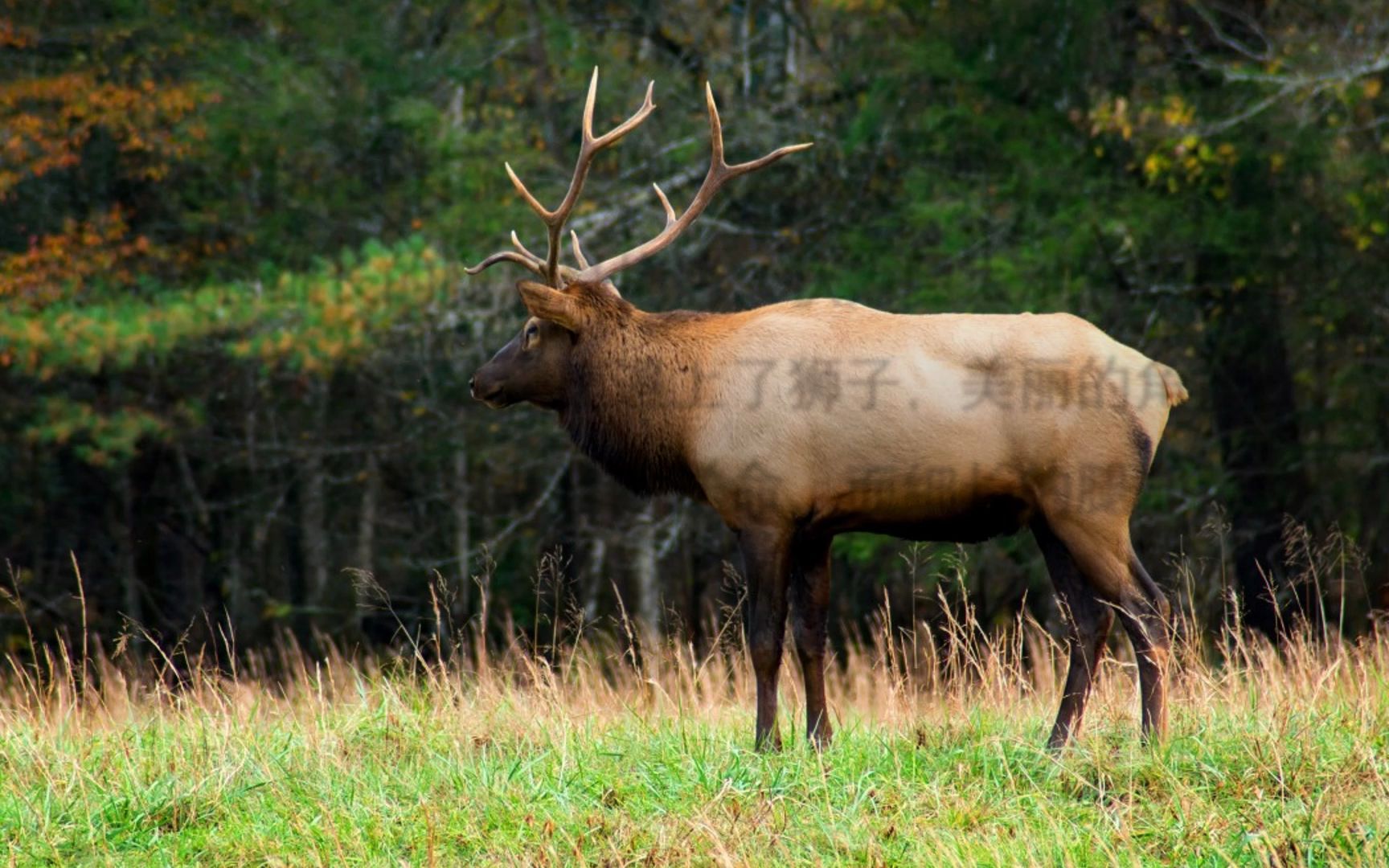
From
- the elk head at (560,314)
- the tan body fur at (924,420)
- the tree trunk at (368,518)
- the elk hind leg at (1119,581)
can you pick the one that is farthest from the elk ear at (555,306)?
the tree trunk at (368,518)

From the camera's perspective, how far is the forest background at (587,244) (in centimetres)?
1445

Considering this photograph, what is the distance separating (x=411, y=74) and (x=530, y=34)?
4.73ft

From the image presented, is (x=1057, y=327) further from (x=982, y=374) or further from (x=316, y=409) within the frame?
(x=316, y=409)

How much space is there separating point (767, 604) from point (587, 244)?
10389 millimetres

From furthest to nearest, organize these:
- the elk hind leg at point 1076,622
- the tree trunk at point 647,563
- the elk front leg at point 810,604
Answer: the tree trunk at point 647,563 < the elk front leg at point 810,604 < the elk hind leg at point 1076,622

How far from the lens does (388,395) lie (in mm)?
18625

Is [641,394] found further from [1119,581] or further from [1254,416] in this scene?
[1254,416]

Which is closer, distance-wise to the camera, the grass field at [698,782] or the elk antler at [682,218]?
the grass field at [698,782]

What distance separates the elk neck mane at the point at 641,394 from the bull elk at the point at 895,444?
0.03 ft

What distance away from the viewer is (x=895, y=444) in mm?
6035

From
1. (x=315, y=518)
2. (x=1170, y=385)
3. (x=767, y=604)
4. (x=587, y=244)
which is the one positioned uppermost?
(x=587, y=244)

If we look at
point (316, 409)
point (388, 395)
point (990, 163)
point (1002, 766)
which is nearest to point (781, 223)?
point (990, 163)

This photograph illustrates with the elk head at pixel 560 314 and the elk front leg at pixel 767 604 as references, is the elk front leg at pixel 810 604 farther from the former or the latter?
the elk head at pixel 560 314

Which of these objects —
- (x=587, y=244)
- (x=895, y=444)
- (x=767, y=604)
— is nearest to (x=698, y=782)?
(x=767, y=604)
